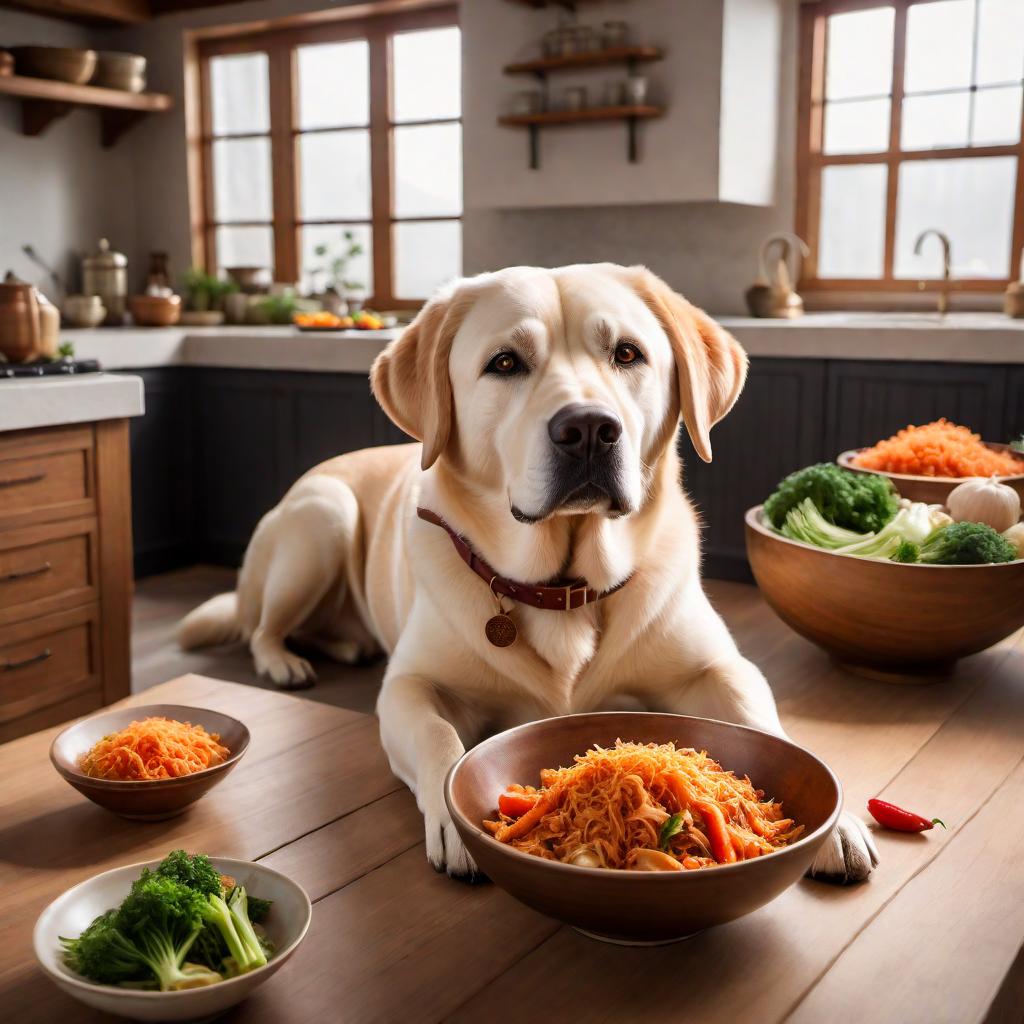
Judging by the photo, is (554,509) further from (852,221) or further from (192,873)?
(852,221)

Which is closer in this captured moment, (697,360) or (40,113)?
(697,360)

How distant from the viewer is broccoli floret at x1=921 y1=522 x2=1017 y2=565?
1515 mm

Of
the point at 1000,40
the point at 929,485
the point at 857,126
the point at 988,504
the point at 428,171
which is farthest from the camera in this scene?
the point at 428,171

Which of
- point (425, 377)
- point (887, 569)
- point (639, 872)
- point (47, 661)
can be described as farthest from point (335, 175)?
point (639, 872)

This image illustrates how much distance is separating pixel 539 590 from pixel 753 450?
284 cm

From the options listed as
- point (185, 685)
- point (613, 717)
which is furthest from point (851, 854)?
point (185, 685)

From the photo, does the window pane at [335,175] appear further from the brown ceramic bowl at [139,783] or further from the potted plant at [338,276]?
the brown ceramic bowl at [139,783]

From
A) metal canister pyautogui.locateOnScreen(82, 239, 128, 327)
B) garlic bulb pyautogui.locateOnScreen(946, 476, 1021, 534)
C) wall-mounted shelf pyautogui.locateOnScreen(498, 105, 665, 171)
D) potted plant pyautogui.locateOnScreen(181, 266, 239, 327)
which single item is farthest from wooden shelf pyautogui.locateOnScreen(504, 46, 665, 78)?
garlic bulb pyautogui.locateOnScreen(946, 476, 1021, 534)

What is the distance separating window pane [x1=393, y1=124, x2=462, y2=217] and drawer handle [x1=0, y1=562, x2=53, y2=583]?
3.44m

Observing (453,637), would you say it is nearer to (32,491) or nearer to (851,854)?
(851,854)

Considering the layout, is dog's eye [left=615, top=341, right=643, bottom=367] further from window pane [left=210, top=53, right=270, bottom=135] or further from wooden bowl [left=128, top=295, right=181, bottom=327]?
window pane [left=210, top=53, right=270, bottom=135]

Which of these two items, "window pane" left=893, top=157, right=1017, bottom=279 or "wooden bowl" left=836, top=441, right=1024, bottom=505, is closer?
"wooden bowl" left=836, top=441, right=1024, bottom=505

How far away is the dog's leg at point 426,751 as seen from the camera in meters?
1.05

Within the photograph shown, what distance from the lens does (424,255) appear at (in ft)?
18.6
